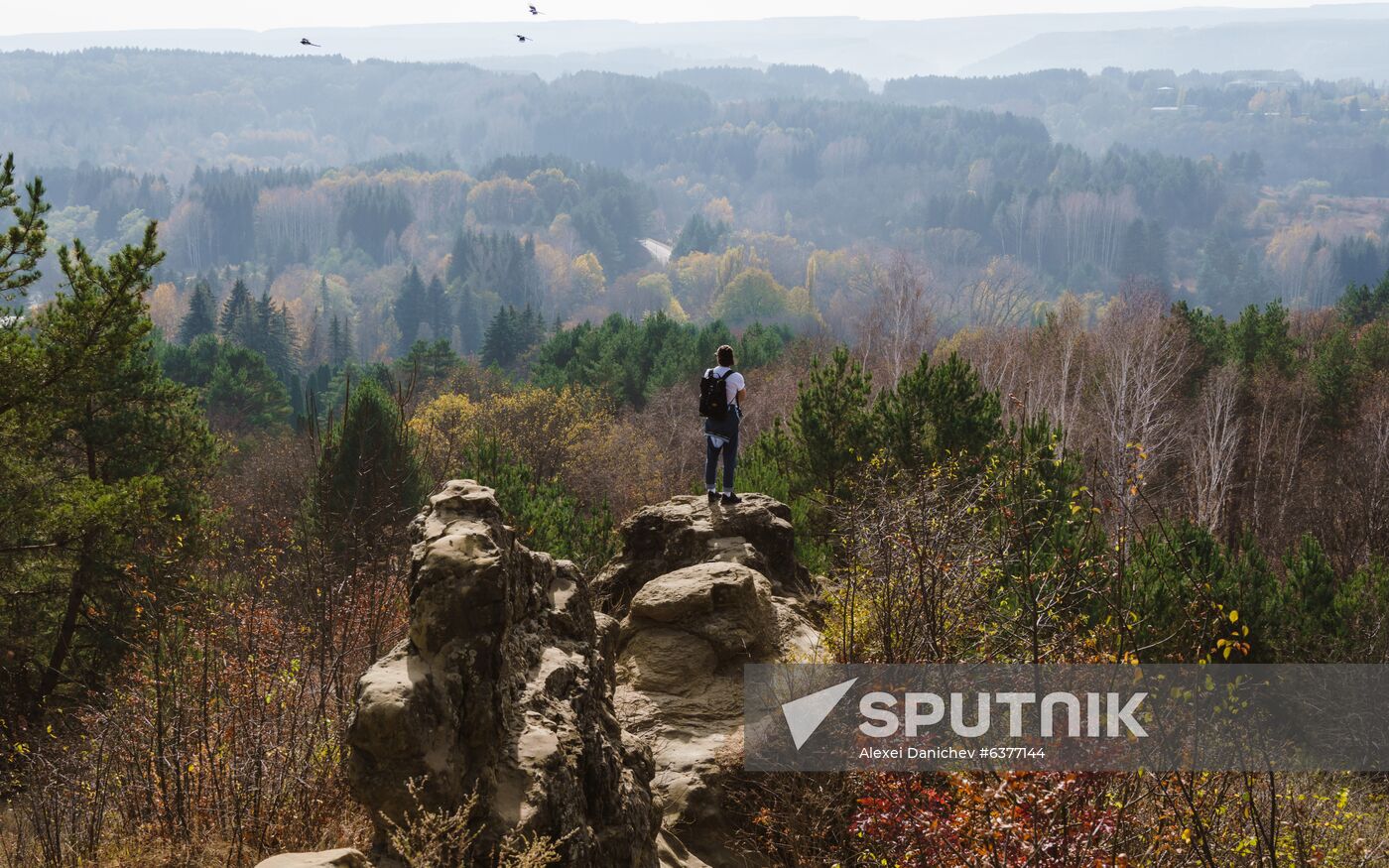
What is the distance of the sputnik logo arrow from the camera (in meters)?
10.4

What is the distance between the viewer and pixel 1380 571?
2111cm

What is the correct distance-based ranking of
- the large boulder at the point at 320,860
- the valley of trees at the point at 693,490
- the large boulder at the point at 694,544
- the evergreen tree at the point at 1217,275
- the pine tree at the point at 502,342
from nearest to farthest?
the large boulder at the point at 320,860 → the valley of trees at the point at 693,490 → the large boulder at the point at 694,544 → the pine tree at the point at 502,342 → the evergreen tree at the point at 1217,275

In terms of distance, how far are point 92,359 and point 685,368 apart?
37275 millimetres

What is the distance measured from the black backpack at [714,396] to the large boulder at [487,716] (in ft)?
20.4

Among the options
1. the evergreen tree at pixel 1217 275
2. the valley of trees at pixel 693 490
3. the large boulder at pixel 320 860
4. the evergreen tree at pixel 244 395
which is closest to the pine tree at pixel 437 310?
the valley of trees at pixel 693 490

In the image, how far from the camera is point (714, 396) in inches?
Answer: 565

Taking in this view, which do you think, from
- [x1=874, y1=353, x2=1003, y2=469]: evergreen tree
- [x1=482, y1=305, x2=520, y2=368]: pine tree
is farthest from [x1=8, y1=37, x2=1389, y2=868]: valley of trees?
[x1=482, y1=305, x2=520, y2=368]: pine tree

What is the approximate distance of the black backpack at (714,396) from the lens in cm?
1430

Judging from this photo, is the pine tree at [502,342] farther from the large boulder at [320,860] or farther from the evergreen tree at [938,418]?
the large boulder at [320,860]

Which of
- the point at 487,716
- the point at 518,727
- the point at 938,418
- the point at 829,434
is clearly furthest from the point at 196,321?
the point at 487,716

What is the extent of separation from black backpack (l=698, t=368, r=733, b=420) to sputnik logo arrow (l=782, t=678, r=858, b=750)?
456cm

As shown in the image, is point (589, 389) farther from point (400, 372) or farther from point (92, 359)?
point (92, 359)

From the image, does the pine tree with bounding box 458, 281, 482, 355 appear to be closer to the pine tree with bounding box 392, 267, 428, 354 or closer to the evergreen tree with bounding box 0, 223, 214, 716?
the pine tree with bounding box 392, 267, 428, 354
